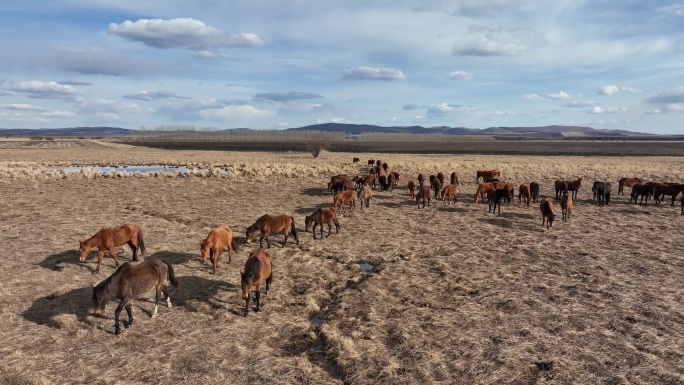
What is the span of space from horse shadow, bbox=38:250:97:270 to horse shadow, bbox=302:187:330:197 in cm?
1365

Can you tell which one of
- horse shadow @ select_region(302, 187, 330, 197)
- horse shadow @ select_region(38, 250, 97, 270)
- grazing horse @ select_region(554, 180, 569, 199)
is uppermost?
grazing horse @ select_region(554, 180, 569, 199)

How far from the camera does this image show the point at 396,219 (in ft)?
59.0

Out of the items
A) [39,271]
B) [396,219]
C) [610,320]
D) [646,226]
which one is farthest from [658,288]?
[39,271]

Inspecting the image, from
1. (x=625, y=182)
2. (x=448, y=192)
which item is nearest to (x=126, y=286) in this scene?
(x=448, y=192)

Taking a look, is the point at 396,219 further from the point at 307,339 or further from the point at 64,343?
the point at 64,343

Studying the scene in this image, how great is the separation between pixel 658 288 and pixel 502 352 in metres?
5.38

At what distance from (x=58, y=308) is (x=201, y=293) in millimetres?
2878

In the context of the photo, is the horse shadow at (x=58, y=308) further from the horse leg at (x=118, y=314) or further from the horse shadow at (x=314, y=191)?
the horse shadow at (x=314, y=191)

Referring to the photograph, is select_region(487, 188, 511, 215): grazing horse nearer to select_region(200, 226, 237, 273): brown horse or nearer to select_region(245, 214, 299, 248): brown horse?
select_region(245, 214, 299, 248): brown horse

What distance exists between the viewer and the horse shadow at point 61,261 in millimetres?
11147

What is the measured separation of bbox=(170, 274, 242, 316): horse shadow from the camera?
8945 mm

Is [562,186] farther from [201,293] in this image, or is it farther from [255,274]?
[201,293]

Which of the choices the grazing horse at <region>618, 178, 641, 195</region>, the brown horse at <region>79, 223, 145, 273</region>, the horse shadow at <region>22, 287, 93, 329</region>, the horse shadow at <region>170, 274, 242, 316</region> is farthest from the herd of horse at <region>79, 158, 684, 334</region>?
the grazing horse at <region>618, 178, 641, 195</region>

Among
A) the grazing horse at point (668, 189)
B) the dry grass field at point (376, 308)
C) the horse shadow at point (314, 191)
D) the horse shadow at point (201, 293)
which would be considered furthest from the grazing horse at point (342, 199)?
the grazing horse at point (668, 189)
